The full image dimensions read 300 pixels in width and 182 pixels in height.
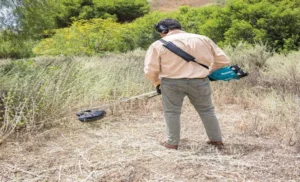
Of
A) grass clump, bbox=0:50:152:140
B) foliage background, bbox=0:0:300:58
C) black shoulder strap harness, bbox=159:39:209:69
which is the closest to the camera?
black shoulder strap harness, bbox=159:39:209:69

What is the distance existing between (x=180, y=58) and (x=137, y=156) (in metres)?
1.07

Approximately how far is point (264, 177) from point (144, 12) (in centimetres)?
2342

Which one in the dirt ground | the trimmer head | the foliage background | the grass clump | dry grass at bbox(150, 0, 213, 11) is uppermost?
dry grass at bbox(150, 0, 213, 11)

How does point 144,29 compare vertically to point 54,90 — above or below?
above

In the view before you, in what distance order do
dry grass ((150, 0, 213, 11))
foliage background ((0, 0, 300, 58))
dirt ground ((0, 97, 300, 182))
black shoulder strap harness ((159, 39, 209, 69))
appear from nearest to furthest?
1. dirt ground ((0, 97, 300, 182))
2. black shoulder strap harness ((159, 39, 209, 69))
3. foliage background ((0, 0, 300, 58))
4. dry grass ((150, 0, 213, 11))

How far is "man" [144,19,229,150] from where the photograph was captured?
3.47 metres

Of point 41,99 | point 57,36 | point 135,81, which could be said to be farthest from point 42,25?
point 57,36

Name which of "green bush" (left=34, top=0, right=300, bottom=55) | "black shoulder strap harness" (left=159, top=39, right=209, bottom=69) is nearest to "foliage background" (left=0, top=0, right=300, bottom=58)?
"green bush" (left=34, top=0, right=300, bottom=55)

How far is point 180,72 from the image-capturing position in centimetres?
347

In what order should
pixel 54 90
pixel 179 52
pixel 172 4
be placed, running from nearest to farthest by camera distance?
pixel 179 52
pixel 54 90
pixel 172 4

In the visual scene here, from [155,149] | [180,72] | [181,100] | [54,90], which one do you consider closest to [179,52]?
[180,72]

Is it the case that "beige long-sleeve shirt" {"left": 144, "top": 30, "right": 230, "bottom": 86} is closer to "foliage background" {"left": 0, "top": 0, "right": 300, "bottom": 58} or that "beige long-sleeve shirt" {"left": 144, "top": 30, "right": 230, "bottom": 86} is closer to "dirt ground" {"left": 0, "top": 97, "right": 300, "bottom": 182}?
"dirt ground" {"left": 0, "top": 97, "right": 300, "bottom": 182}

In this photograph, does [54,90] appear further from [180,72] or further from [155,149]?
[180,72]

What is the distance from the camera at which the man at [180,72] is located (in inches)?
136
